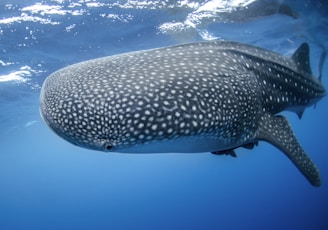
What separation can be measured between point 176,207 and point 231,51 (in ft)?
149

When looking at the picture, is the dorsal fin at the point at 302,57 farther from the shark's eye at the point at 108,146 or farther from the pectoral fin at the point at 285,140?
the shark's eye at the point at 108,146

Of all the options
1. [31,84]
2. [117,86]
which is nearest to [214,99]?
[117,86]

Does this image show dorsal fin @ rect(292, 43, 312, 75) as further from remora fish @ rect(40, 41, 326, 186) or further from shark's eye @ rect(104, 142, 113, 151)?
shark's eye @ rect(104, 142, 113, 151)

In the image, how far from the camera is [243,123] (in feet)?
11.0

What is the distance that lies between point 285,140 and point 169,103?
2140 millimetres

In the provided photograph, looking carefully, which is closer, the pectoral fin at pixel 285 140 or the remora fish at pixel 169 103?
the remora fish at pixel 169 103

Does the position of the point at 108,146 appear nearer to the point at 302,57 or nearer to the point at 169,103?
the point at 169,103

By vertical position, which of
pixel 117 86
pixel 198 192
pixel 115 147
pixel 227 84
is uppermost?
pixel 117 86

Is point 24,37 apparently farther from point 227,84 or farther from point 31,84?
point 227,84

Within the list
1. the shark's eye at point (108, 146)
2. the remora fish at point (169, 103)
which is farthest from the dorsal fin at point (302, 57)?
the shark's eye at point (108, 146)

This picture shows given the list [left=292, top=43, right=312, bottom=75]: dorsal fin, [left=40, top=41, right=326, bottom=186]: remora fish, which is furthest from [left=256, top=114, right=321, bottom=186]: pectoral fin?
[left=292, top=43, right=312, bottom=75]: dorsal fin

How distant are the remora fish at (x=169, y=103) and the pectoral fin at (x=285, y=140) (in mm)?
14

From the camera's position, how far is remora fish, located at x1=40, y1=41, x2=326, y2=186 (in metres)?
2.55

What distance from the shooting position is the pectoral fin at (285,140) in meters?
3.76
